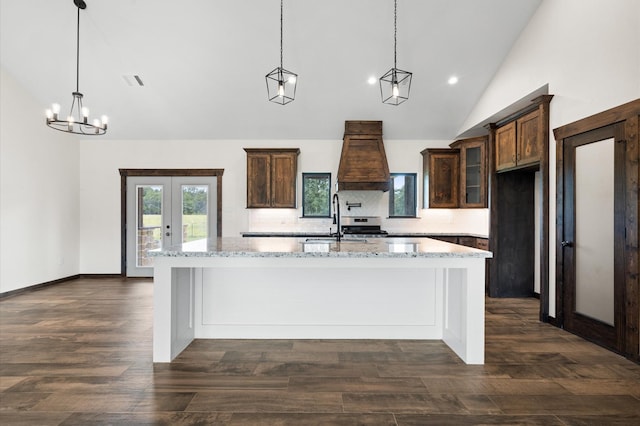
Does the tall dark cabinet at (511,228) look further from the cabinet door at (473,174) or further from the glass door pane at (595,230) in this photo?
the glass door pane at (595,230)

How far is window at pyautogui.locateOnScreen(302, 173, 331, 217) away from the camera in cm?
700

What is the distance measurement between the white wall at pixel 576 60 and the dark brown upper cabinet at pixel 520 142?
0.93 feet

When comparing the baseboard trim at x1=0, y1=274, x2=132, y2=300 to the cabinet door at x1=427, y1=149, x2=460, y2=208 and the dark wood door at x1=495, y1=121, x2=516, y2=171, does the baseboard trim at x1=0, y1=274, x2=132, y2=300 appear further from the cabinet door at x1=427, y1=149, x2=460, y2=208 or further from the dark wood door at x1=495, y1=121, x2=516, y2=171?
the dark wood door at x1=495, y1=121, x2=516, y2=171

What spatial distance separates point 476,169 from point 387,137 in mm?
1635

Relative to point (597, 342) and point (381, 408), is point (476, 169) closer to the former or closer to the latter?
point (597, 342)

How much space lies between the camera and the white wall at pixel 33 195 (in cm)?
545

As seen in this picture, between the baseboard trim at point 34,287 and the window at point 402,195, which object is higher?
the window at point 402,195

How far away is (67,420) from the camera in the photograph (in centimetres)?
218

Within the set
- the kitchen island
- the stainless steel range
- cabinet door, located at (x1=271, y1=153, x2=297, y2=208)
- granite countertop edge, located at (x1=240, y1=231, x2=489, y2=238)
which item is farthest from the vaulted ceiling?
the kitchen island

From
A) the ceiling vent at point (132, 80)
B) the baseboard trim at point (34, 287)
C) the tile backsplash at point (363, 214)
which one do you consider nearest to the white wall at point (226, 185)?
the tile backsplash at point (363, 214)

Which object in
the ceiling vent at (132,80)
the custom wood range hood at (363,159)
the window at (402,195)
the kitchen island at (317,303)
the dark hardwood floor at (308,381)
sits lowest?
the dark hardwood floor at (308,381)

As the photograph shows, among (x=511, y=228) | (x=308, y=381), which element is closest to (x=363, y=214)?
(x=511, y=228)

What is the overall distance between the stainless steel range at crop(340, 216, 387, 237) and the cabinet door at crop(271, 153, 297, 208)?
1047mm

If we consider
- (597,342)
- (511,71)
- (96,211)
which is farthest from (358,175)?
(96,211)
